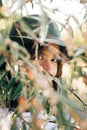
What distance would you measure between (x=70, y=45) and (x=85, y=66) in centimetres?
17

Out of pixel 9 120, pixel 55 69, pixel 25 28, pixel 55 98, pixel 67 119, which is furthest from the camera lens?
pixel 55 69

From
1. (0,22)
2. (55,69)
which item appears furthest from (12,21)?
(55,69)

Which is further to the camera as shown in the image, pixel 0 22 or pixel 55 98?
pixel 0 22

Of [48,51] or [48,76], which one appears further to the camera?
[48,51]

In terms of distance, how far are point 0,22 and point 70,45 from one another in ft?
0.65

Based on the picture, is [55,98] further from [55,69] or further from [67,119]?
[55,69]

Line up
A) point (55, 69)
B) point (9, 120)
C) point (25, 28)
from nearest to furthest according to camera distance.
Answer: point (25, 28)
point (9, 120)
point (55, 69)

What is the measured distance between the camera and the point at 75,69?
2.54 feet

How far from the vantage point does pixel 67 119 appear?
2.53 ft

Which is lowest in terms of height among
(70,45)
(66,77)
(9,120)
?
(9,120)

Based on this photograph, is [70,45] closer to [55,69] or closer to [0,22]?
[0,22]

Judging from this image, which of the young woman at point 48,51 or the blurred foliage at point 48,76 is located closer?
the blurred foliage at point 48,76

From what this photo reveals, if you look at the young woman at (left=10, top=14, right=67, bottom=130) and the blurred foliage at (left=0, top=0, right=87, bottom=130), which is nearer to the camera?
the blurred foliage at (left=0, top=0, right=87, bottom=130)

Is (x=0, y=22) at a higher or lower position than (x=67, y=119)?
higher
